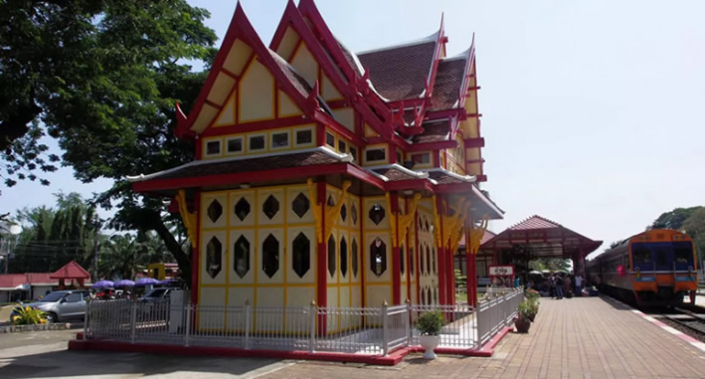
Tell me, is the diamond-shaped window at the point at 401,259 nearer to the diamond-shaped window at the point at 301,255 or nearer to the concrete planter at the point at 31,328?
the diamond-shaped window at the point at 301,255

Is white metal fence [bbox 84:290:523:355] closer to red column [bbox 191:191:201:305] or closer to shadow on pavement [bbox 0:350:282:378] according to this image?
red column [bbox 191:191:201:305]

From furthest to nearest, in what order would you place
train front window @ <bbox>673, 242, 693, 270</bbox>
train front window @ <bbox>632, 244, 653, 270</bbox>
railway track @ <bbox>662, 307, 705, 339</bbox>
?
train front window @ <bbox>632, 244, 653, 270</bbox>
train front window @ <bbox>673, 242, 693, 270</bbox>
railway track @ <bbox>662, 307, 705, 339</bbox>

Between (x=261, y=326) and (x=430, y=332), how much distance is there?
4.43m

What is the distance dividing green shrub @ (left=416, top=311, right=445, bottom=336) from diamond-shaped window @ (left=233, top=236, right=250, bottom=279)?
508cm

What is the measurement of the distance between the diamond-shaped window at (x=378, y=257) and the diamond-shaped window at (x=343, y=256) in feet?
4.31

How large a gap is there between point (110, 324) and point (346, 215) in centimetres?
676

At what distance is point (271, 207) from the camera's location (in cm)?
1360

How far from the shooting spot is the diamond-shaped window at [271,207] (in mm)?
13507

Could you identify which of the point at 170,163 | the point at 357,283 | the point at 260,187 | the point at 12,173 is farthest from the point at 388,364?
the point at 170,163

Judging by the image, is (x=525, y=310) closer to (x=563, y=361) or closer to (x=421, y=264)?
(x=421, y=264)

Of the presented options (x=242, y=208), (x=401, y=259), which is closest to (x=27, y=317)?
(x=242, y=208)

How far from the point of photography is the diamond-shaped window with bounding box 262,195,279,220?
44.3ft

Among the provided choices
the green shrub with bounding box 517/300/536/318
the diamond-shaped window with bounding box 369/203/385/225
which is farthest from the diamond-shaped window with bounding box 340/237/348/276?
the green shrub with bounding box 517/300/536/318

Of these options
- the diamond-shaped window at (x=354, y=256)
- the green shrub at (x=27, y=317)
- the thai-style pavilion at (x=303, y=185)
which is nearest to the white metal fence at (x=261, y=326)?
the thai-style pavilion at (x=303, y=185)
